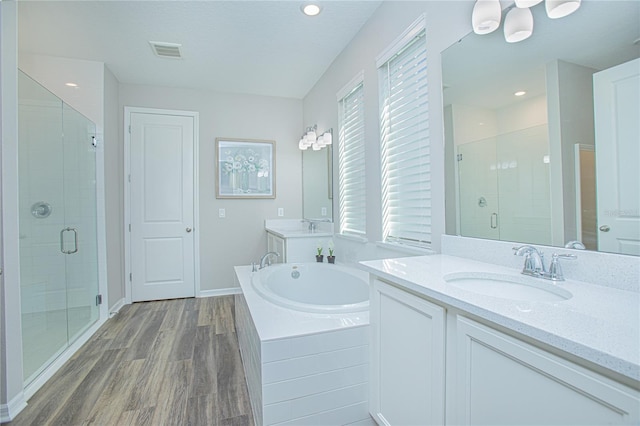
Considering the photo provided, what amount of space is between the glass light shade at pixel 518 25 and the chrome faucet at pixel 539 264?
84 centimetres

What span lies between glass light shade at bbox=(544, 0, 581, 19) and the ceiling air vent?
2.77 metres

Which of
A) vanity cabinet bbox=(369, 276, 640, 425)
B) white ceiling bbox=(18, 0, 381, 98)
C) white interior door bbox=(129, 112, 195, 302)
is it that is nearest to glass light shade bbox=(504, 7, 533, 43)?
vanity cabinet bbox=(369, 276, 640, 425)

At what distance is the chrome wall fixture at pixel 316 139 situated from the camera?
10.3 feet

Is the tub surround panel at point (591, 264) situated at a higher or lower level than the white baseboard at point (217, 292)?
higher

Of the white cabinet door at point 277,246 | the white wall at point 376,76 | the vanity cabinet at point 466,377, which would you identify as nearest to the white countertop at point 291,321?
the vanity cabinet at point 466,377

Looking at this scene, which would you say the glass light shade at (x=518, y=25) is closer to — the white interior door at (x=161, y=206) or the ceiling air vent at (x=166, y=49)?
the ceiling air vent at (x=166, y=49)

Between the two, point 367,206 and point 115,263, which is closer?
point 367,206

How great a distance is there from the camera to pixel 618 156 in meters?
0.90

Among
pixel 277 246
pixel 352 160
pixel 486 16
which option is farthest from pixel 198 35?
pixel 486 16

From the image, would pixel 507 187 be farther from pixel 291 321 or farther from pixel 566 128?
pixel 291 321

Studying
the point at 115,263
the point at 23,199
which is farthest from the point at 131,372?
the point at 115,263

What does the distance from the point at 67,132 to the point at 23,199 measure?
2.69ft

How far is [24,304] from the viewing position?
1.96 meters

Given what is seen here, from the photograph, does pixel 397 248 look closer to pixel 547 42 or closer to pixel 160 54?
pixel 547 42
